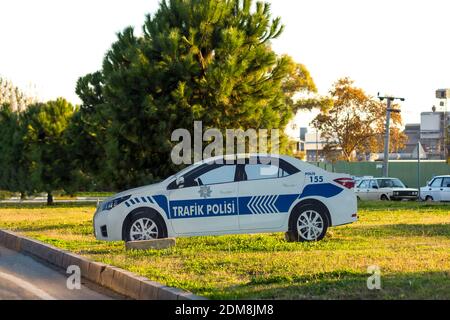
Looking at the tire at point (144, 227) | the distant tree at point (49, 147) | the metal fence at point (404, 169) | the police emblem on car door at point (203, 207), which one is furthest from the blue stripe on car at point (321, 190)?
the metal fence at point (404, 169)

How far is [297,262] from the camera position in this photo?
11.3 metres

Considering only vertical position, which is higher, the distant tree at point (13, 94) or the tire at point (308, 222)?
the distant tree at point (13, 94)

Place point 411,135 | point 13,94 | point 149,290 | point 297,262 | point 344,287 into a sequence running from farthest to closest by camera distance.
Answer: point 411,135 < point 13,94 < point 297,262 < point 149,290 < point 344,287

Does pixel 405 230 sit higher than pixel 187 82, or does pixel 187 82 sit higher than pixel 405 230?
pixel 187 82

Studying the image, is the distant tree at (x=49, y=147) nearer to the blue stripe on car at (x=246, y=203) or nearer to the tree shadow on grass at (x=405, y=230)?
the tree shadow on grass at (x=405, y=230)

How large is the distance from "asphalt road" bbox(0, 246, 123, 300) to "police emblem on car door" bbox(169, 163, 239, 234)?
2.51 metres

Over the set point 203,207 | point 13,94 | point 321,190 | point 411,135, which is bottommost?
point 203,207

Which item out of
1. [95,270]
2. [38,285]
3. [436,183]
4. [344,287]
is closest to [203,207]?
[95,270]

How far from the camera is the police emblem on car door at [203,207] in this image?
14367mm

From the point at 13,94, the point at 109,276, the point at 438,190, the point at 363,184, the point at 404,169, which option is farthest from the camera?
the point at 13,94

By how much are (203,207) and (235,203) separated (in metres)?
0.57

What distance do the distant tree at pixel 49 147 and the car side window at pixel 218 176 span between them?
2273cm

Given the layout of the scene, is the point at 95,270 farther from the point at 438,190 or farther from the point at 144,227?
the point at 438,190
